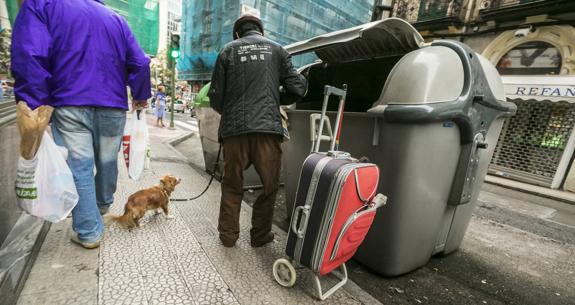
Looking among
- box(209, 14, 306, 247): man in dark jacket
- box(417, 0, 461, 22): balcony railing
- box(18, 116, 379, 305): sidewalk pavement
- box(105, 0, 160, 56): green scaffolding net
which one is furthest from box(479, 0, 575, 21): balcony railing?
box(105, 0, 160, 56): green scaffolding net

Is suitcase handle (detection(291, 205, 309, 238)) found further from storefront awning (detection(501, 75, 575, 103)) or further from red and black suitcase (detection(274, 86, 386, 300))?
storefront awning (detection(501, 75, 575, 103))

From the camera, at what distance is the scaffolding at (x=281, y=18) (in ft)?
63.0

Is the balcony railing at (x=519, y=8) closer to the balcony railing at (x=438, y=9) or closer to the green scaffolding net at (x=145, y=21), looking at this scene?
the balcony railing at (x=438, y=9)

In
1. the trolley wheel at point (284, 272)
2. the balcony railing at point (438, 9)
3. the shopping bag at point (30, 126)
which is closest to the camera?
the shopping bag at point (30, 126)

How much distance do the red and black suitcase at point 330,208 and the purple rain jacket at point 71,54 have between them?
5.12 ft

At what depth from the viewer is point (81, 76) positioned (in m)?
1.84

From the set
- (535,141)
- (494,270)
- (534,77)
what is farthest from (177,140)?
(535,141)

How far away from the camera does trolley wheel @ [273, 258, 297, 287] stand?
1838mm

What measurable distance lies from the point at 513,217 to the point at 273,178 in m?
4.58

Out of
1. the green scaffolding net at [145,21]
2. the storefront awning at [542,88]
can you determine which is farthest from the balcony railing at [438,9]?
the green scaffolding net at [145,21]

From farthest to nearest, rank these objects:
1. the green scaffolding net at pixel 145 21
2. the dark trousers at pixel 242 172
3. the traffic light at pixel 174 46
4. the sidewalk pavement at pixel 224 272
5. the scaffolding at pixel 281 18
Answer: the scaffolding at pixel 281 18, the green scaffolding net at pixel 145 21, the traffic light at pixel 174 46, the dark trousers at pixel 242 172, the sidewalk pavement at pixel 224 272

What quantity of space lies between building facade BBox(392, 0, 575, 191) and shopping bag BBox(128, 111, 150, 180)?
32.1ft

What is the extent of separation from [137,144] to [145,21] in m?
12.0

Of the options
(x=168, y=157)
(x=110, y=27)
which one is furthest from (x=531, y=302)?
(x=168, y=157)
